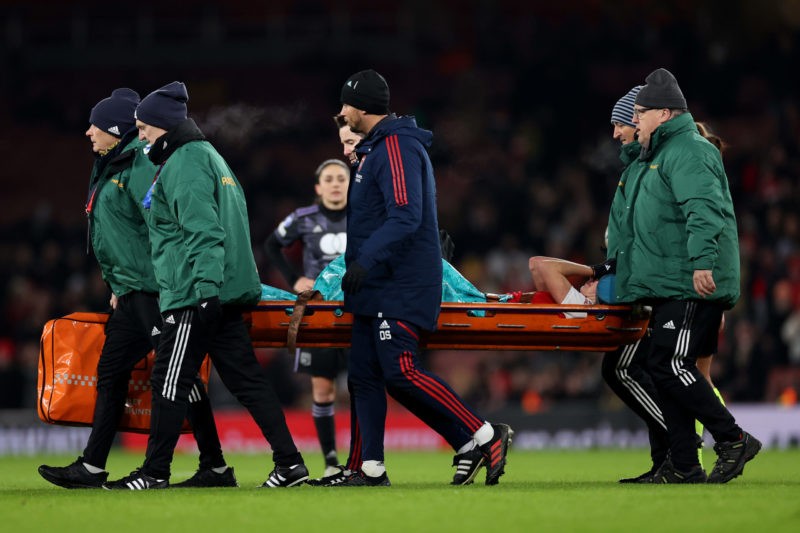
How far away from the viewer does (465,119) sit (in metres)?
23.2

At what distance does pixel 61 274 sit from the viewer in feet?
69.1

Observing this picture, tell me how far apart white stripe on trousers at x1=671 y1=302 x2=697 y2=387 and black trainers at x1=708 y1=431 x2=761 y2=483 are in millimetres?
476

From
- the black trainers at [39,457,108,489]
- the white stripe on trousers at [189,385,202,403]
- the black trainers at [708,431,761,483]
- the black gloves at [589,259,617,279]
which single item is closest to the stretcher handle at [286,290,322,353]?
the white stripe on trousers at [189,385,202,403]

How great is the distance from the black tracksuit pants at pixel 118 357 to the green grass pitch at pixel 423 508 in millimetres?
373

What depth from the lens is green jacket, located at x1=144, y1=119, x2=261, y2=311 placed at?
738 cm

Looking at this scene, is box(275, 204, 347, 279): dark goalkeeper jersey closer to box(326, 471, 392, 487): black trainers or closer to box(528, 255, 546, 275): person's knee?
box(528, 255, 546, 275): person's knee

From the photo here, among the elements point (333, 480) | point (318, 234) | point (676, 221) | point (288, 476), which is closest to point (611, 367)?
point (676, 221)

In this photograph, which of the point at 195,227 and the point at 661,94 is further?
the point at 661,94

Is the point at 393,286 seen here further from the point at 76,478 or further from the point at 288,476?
the point at 76,478

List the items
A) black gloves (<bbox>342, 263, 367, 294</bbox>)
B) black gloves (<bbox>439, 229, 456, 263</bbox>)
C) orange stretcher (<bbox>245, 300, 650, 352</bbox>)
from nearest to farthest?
black gloves (<bbox>342, 263, 367, 294</bbox>), orange stretcher (<bbox>245, 300, 650, 352</bbox>), black gloves (<bbox>439, 229, 456, 263</bbox>)

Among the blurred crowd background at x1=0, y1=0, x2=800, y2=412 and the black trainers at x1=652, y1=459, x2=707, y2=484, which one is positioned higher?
the blurred crowd background at x1=0, y1=0, x2=800, y2=412

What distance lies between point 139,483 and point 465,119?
16.3 m

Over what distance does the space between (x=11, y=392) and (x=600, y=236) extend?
27.0 feet

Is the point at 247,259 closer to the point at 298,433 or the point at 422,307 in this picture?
the point at 422,307
